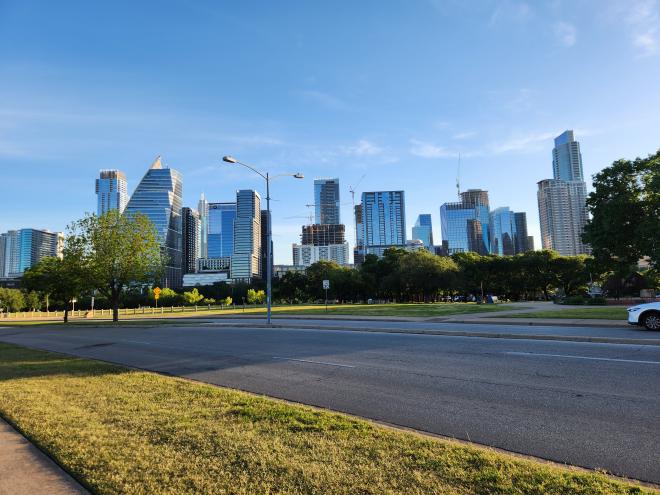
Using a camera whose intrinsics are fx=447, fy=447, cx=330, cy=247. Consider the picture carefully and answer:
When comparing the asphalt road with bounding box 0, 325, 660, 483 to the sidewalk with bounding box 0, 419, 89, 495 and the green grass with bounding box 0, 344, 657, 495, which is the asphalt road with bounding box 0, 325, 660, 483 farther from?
the sidewalk with bounding box 0, 419, 89, 495

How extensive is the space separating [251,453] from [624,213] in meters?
33.1

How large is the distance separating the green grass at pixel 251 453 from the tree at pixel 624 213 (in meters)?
29.6

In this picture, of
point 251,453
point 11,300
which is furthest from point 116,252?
point 11,300

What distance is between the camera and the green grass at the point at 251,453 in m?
3.97

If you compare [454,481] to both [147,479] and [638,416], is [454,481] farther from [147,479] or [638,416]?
[638,416]

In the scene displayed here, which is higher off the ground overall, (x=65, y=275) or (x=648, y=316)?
(x=65, y=275)

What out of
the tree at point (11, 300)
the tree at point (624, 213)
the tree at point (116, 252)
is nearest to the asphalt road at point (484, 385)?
the tree at point (624, 213)

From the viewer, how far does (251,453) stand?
479cm

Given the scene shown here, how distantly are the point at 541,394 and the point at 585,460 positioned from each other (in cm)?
298

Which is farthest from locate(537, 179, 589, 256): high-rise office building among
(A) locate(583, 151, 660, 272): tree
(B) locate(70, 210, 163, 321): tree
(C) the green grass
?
(C) the green grass

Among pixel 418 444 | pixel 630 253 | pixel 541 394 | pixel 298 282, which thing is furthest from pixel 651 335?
pixel 298 282

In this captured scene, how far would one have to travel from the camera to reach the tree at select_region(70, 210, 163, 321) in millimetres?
37656

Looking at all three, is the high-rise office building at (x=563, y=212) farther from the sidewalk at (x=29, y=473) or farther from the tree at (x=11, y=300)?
the sidewalk at (x=29, y=473)

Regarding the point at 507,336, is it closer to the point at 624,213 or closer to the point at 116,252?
the point at 624,213
